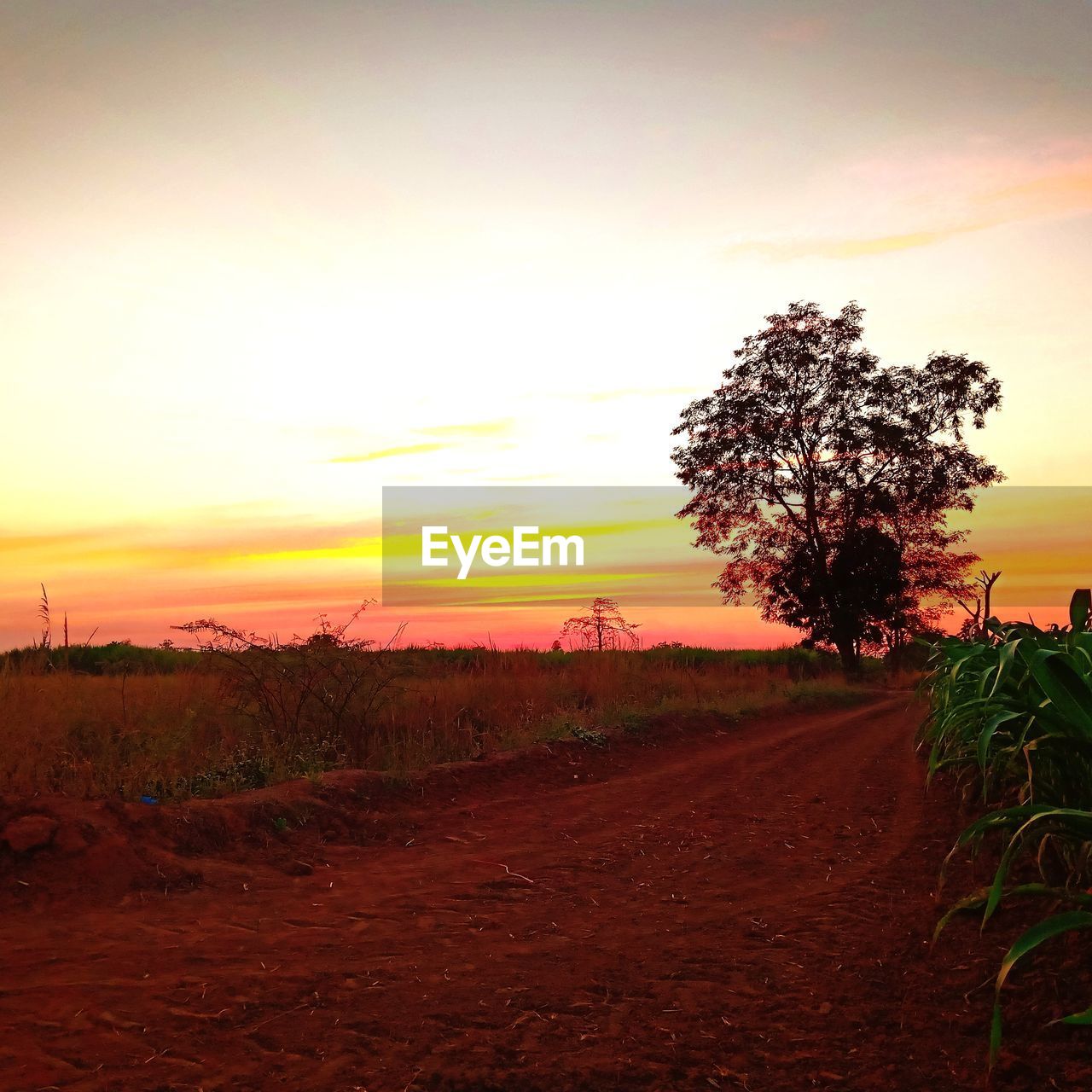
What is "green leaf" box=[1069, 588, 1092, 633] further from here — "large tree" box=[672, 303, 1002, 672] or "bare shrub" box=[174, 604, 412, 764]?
"large tree" box=[672, 303, 1002, 672]

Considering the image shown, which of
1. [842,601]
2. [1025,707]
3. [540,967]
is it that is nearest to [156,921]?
[540,967]

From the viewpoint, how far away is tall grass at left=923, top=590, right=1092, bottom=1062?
2.69 m

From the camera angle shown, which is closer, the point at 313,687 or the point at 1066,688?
the point at 1066,688

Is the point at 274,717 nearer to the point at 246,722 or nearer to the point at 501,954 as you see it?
the point at 246,722

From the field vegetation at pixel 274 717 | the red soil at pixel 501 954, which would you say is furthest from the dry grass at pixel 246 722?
the red soil at pixel 501 954

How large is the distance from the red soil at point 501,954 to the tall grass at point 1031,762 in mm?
354

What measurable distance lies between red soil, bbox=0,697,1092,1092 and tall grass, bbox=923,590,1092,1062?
0.35m

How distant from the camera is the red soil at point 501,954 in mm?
2928

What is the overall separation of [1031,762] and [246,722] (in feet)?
24.1

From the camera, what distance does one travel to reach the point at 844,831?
618cm

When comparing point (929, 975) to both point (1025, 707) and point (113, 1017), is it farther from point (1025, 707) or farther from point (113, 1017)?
point (113, 1017)

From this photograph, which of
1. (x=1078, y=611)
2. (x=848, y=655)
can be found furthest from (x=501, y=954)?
(x=848, y=655)

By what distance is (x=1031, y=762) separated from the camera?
428 centimetres

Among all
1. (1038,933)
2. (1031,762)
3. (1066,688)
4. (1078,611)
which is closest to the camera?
(1038,933)
